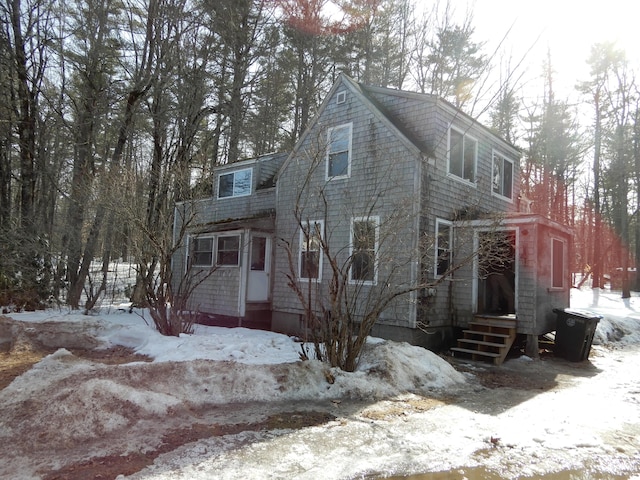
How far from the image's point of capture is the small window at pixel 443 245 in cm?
1026

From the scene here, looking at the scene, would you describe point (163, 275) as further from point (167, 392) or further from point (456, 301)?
point (456, 301)

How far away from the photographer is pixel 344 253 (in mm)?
10688

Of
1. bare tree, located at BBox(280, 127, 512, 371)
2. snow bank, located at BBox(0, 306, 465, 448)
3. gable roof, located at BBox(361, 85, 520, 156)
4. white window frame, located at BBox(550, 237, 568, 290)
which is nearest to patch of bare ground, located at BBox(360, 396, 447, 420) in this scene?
snow bank, located at BBox(0, 306, 465, 448)

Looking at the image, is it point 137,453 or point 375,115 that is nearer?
point 137,453

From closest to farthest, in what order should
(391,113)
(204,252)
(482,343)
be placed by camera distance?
1. (482,343)
2. (391,113)
3. (204,252)

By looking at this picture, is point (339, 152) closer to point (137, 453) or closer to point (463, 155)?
point (463, 155)

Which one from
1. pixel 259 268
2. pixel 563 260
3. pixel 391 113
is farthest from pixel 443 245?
pixel 259 268

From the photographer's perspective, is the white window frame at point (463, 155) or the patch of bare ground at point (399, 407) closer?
the patch of bare ground at point (399, 407)

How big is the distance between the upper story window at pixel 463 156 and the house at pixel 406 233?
4 centimetres

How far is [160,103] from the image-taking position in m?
15.7

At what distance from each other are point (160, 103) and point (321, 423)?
14.2 m

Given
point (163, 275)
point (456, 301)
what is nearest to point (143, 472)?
point (163, 275)

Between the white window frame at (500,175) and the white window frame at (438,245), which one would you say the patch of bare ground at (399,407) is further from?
the white window frame at (500,175)

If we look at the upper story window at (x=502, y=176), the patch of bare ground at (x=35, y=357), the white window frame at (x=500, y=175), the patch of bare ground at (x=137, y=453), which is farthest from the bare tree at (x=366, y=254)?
the patch of bare ground at (x=35, y=357)
